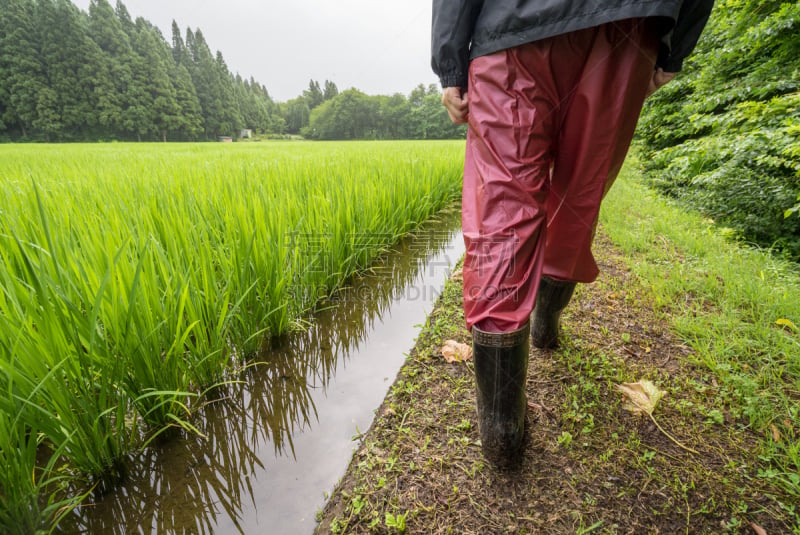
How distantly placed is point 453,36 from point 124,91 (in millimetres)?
34093

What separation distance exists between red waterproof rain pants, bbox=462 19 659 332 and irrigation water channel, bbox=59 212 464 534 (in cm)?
62

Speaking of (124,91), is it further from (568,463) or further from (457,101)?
(568,463)

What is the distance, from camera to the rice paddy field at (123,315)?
703 mm

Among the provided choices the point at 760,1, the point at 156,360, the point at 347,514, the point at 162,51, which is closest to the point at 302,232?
the point at 156,360

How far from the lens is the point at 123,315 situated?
851 millimetres

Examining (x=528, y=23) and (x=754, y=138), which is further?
(x=754, y=138)

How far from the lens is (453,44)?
0.83m

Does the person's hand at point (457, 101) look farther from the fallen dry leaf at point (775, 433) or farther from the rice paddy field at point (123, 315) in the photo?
the fallen dry leaf at point (775, 433)

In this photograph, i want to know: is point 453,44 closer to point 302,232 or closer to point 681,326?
point 302,232

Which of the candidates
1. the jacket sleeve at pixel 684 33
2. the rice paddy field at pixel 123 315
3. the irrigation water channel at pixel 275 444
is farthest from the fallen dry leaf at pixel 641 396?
the rice paddy field at pixel 123 315

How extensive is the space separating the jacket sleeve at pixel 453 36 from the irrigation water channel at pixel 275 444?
106cm

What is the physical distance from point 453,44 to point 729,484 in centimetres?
124

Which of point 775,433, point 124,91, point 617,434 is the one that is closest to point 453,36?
point 617,434

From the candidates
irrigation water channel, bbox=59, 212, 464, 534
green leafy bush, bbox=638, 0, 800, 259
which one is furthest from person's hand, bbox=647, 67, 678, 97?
green leafy bush, bbox=638, 0, 800, 259
